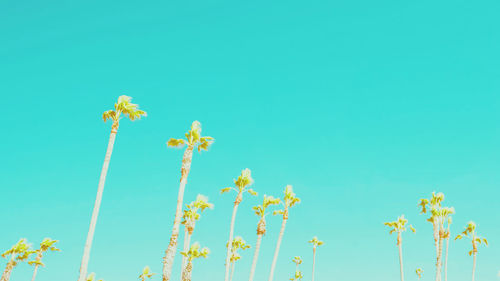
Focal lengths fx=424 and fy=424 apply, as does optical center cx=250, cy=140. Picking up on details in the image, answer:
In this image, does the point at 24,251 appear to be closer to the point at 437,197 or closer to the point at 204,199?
the point at 204,199

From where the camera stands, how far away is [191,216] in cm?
4822

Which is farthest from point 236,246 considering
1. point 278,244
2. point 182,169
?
point 182,169

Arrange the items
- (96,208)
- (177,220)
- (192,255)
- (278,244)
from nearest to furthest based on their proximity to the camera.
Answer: (96,208) → (177,220) → (192,255) → (278,244)

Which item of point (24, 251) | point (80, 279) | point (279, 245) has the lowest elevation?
point (80, 279)

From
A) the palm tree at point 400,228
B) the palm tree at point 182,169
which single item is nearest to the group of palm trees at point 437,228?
the palm tree at point 400,228

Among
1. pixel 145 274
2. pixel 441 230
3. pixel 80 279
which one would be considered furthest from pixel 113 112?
pixel 441 230

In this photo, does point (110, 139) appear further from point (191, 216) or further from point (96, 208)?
point (191, 216)

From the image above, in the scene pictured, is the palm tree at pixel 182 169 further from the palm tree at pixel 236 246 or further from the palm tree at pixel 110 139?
the palm tree at pixel 236 246

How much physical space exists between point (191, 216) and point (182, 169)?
1346 centimetres

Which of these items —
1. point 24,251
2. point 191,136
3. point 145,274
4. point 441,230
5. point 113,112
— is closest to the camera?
point 113,112

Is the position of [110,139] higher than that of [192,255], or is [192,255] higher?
[110,139]

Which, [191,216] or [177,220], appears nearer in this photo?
[177,220]

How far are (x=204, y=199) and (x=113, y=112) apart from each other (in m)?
15.5

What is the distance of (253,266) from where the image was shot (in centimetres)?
4653
